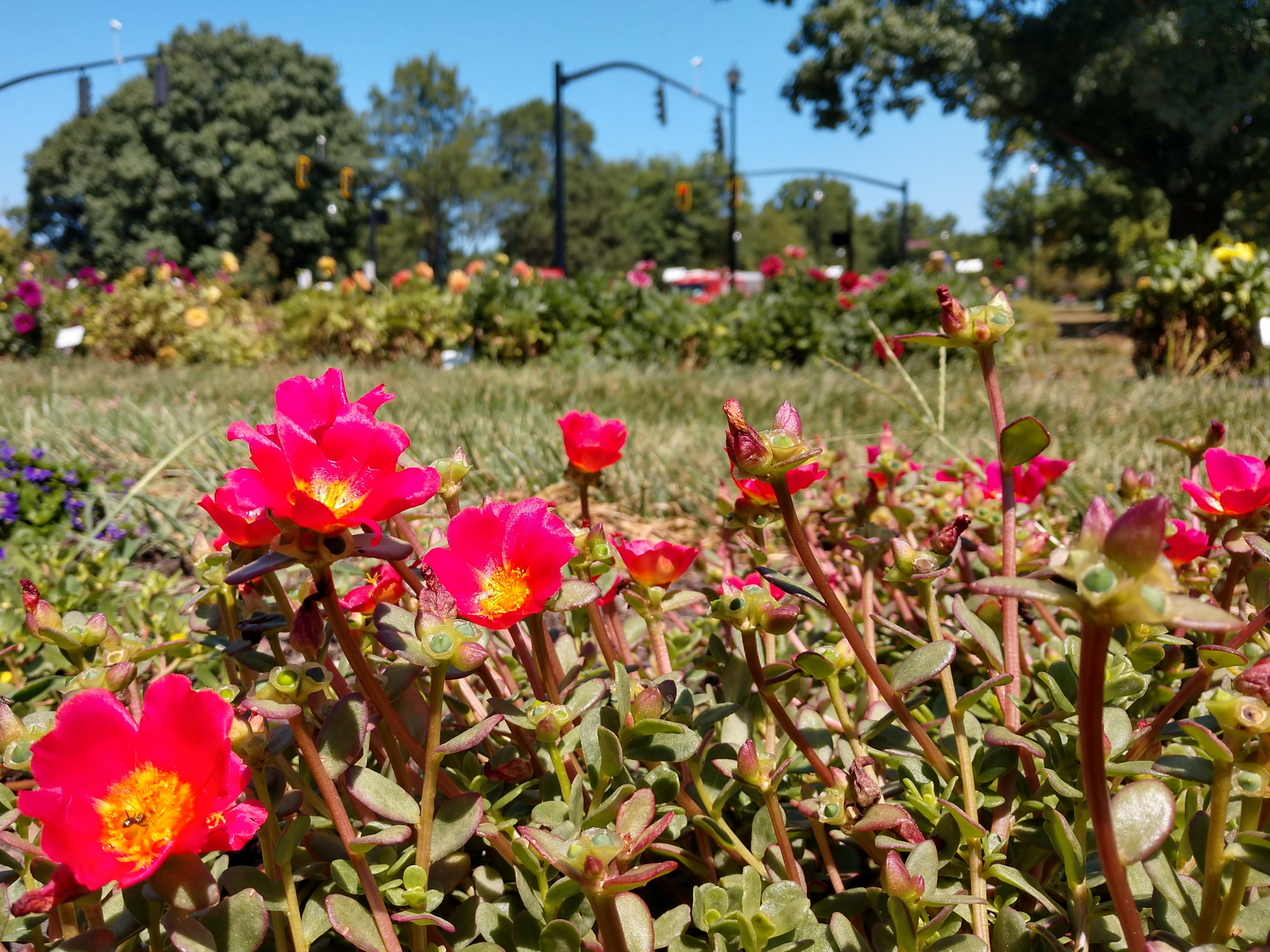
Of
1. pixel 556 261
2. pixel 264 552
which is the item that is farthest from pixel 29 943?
pixel 556 261

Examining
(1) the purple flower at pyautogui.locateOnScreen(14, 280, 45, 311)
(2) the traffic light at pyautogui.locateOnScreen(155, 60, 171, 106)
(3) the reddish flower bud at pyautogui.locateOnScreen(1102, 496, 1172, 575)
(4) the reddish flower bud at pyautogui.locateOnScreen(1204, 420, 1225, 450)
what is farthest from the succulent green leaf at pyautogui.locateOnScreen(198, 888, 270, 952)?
(2) the traffic light at pyautogui.locateOnScreen(155, 60, 171, 106)

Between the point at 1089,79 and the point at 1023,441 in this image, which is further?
the point at 1089,79

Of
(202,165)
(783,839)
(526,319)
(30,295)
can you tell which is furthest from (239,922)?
(202,165)

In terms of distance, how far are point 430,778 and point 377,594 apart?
0.31 meters

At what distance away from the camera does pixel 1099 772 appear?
1.68ft

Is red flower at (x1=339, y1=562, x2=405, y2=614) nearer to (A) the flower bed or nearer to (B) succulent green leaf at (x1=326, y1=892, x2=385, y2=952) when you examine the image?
(A) the flower bed

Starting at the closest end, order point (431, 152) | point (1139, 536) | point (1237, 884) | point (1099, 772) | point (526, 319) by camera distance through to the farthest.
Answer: point (1139, 536)
point (1099, 772)
point (1237, 884)
point (526, 319)
point (431, 152)

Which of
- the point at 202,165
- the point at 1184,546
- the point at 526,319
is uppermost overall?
the point at 202,165

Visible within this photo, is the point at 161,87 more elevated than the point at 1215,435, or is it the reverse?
the point at 161,87

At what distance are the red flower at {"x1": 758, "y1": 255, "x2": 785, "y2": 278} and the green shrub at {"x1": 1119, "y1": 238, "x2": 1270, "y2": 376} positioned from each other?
3.01m

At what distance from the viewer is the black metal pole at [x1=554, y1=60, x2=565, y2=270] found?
12.6 metres

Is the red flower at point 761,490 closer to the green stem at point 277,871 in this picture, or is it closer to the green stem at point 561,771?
the green stem at point 561,771

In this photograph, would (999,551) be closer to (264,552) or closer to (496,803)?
(496,803)

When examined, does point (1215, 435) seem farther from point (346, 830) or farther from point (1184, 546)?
point (346, 830)
